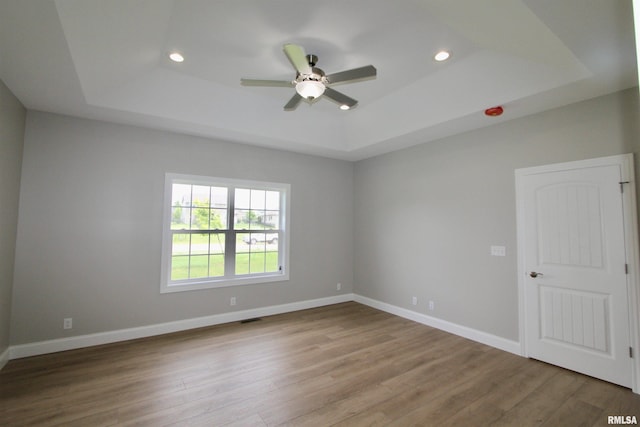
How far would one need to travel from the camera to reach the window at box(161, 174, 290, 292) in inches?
156

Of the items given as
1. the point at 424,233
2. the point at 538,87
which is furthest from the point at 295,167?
the point at 538,87

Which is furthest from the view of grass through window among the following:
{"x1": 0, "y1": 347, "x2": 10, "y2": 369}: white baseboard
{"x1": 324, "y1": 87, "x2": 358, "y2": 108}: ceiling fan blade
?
{"x1": 324, "y1": 87, "x2": 358, "y2": 108}: ceiling fan blade

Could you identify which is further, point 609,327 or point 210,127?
point 210,127

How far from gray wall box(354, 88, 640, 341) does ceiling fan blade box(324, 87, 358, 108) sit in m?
1.95

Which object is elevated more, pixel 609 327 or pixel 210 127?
pixel 210 127

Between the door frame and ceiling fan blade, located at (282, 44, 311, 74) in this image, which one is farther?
the door frame

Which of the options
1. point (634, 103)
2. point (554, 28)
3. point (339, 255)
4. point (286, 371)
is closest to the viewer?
→ point (554, 28)

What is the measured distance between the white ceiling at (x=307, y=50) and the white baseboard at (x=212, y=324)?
104 inches

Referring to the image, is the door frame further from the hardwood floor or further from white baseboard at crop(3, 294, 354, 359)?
white baseboard at crop(3, 294, 354, 359)

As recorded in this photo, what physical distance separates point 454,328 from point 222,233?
3616 millimetres

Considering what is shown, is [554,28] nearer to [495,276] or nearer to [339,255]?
[495,276]

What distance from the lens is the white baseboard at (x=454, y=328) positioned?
10.9 feet

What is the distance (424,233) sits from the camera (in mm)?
4359

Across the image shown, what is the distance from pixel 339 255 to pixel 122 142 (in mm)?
3853
